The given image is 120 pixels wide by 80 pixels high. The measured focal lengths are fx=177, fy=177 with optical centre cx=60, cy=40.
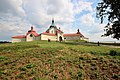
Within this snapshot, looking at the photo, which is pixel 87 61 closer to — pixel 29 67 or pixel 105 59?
pixel 105 59

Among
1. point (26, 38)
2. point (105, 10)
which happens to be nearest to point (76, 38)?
point (26, 38)

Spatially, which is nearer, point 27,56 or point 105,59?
point 105,59

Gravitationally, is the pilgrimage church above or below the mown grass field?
above

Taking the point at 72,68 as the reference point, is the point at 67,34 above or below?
above

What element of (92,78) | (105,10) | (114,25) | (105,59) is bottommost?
(92,78)

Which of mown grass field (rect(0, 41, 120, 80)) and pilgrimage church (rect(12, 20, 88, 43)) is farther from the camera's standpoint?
pilgrimage church (rect(12, 20, 88, 43))

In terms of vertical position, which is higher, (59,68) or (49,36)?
(49,36)

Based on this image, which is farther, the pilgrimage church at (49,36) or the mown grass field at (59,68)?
the pilgrimage church at (49,36)

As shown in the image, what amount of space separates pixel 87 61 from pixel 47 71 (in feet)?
15.2

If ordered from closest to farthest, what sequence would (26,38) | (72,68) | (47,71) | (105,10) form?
(47,71)
(72,68)
(105,10)
(26,38)

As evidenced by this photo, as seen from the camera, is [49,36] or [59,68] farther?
[49,36]

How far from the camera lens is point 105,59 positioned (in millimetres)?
17562

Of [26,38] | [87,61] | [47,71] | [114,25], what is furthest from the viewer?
[26,38]

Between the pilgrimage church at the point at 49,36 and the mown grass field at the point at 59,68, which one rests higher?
the pilgrimage church at the point at 49,36
